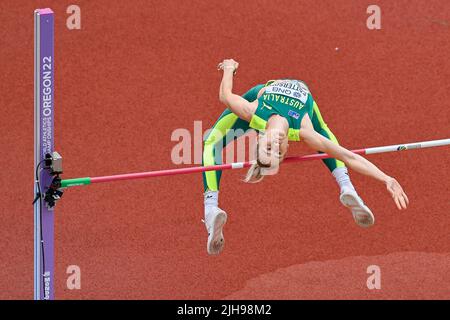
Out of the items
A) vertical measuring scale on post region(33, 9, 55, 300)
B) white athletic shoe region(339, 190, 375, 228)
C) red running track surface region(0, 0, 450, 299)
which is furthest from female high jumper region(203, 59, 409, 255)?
red running track surface region(0, 0, 450, 299)

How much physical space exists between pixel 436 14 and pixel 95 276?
12.8ft

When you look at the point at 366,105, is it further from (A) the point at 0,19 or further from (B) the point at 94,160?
(A) the point at 0,19

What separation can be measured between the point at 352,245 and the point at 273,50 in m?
1.93

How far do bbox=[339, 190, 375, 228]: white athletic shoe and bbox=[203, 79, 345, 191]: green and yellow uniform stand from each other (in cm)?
29

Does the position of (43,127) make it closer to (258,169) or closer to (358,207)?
(258,169)

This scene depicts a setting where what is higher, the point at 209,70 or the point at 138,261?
the point at 209,70

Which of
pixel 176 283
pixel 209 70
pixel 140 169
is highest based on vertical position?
pixel 209 70

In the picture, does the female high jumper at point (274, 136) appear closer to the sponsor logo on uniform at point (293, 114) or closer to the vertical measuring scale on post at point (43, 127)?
the sponsor logo on uniform at point (293, 114)

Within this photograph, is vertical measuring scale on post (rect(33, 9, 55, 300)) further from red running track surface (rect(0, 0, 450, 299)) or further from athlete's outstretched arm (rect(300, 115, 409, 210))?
red running track surface (rect(0, 0, 450, 299))

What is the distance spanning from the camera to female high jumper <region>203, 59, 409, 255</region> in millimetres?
9109

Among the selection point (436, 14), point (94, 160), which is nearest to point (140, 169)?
point (94, 160)

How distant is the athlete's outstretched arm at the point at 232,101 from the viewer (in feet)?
30.6

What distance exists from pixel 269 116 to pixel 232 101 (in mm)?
266

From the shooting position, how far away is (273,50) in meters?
12.7
